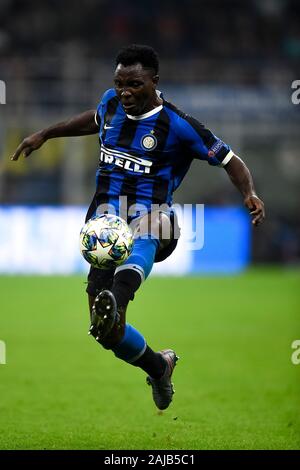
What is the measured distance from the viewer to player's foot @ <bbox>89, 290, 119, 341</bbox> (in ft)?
18.7

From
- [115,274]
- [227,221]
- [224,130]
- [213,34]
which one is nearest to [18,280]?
[227,221]

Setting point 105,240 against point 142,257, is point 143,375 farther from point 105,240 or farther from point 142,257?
point 105,240

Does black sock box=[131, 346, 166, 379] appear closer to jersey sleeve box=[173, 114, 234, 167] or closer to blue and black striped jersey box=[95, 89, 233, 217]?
blue and black striped jersey box=[95, 89, 233, 217]

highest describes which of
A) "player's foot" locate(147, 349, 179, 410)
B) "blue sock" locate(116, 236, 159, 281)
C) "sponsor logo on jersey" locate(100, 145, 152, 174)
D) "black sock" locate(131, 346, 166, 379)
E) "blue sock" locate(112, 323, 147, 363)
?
"sponsor logo on jersey" locate(100, 145, 152, 174)

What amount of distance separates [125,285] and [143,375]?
386 centimetres

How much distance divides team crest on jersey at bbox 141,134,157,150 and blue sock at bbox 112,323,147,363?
1.30 metres

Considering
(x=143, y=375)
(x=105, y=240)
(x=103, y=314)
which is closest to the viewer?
(x=103, y=314)

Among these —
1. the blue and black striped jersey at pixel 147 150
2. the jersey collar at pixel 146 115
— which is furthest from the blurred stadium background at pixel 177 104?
the jersey collar at pixel 146 115

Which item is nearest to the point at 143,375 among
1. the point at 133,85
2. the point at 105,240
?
the point at 105,240

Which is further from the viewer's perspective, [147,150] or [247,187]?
[147,150]

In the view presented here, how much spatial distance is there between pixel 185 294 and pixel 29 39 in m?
11.2

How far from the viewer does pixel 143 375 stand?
9953 mm

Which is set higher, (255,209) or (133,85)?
(133,85)

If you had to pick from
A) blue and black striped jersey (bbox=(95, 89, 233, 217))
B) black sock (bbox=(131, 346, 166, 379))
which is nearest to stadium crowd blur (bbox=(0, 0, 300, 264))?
blue and black striped jersey (bbox=(95, 89, 233, 217))
